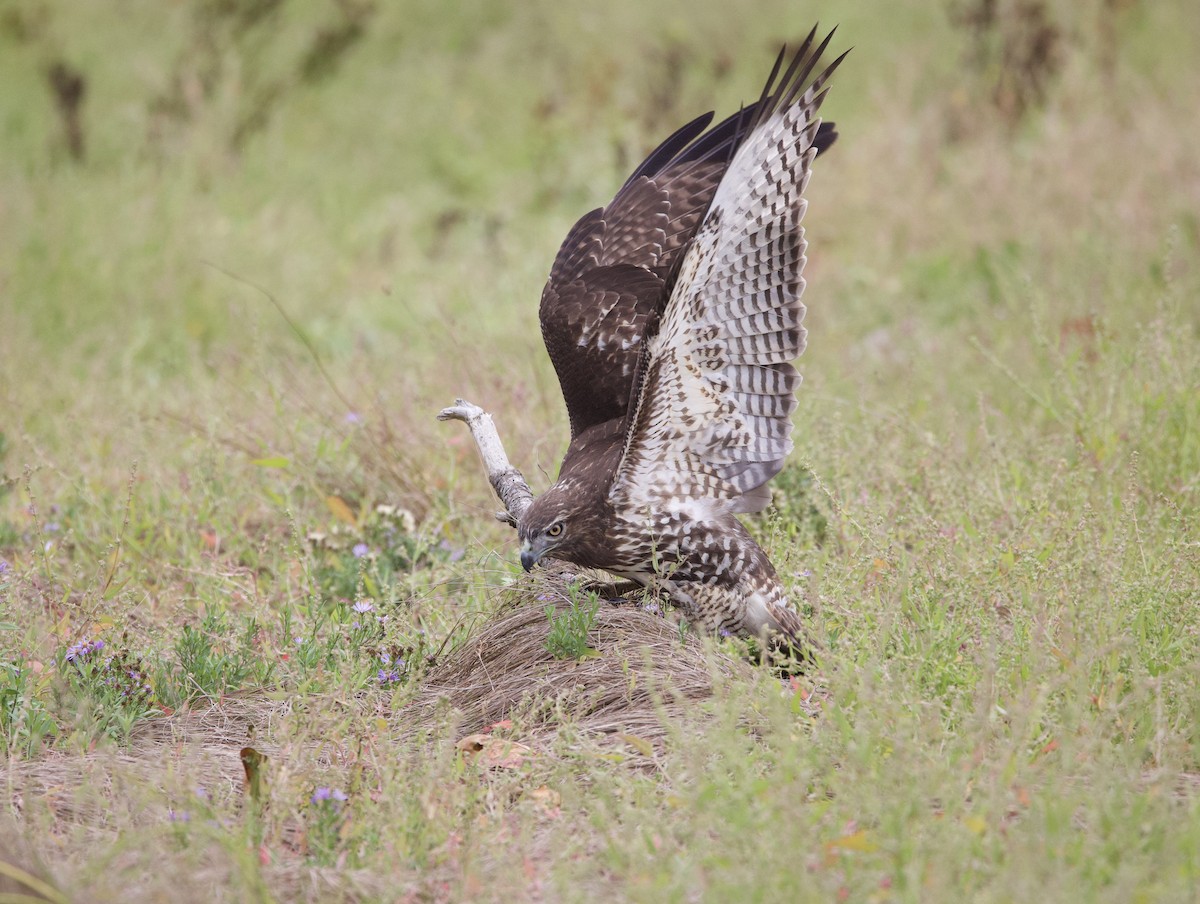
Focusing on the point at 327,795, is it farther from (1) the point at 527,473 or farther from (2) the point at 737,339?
(1) the point at 527,473

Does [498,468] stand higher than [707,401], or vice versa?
[707,401]

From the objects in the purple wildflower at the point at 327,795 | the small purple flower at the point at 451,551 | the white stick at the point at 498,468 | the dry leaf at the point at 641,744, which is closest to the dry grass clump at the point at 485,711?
the dry leaf at the point at 641,744

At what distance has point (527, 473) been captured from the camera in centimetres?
459

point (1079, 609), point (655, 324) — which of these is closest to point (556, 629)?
point (655, 324)

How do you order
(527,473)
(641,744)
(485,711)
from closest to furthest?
(641,744), (485,711), (527,473)

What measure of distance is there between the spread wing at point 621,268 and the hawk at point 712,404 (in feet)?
0.04

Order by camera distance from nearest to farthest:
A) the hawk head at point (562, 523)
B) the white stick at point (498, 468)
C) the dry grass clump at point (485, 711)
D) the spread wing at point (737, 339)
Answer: the dry grass clump at point (485, 711) < the spread wing at point (737, 339) < the hawk head at point (562, 523) < the white stick at point (498, 468)

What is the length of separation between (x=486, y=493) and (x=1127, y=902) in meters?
2.98

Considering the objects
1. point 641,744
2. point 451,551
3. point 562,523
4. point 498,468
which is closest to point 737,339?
point 562,523

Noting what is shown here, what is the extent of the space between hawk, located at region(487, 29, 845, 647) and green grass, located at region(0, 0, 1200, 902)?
254 mm

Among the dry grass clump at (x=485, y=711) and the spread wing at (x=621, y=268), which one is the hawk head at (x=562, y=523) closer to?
the dry grass clump at (x=485, y=711)

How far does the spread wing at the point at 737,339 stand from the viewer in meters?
3.19

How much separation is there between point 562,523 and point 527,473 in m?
1.23

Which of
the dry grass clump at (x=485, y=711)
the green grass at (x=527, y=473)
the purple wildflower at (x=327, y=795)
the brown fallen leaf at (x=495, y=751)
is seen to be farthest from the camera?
the brown fallen leaf at (x=495, y=751)
